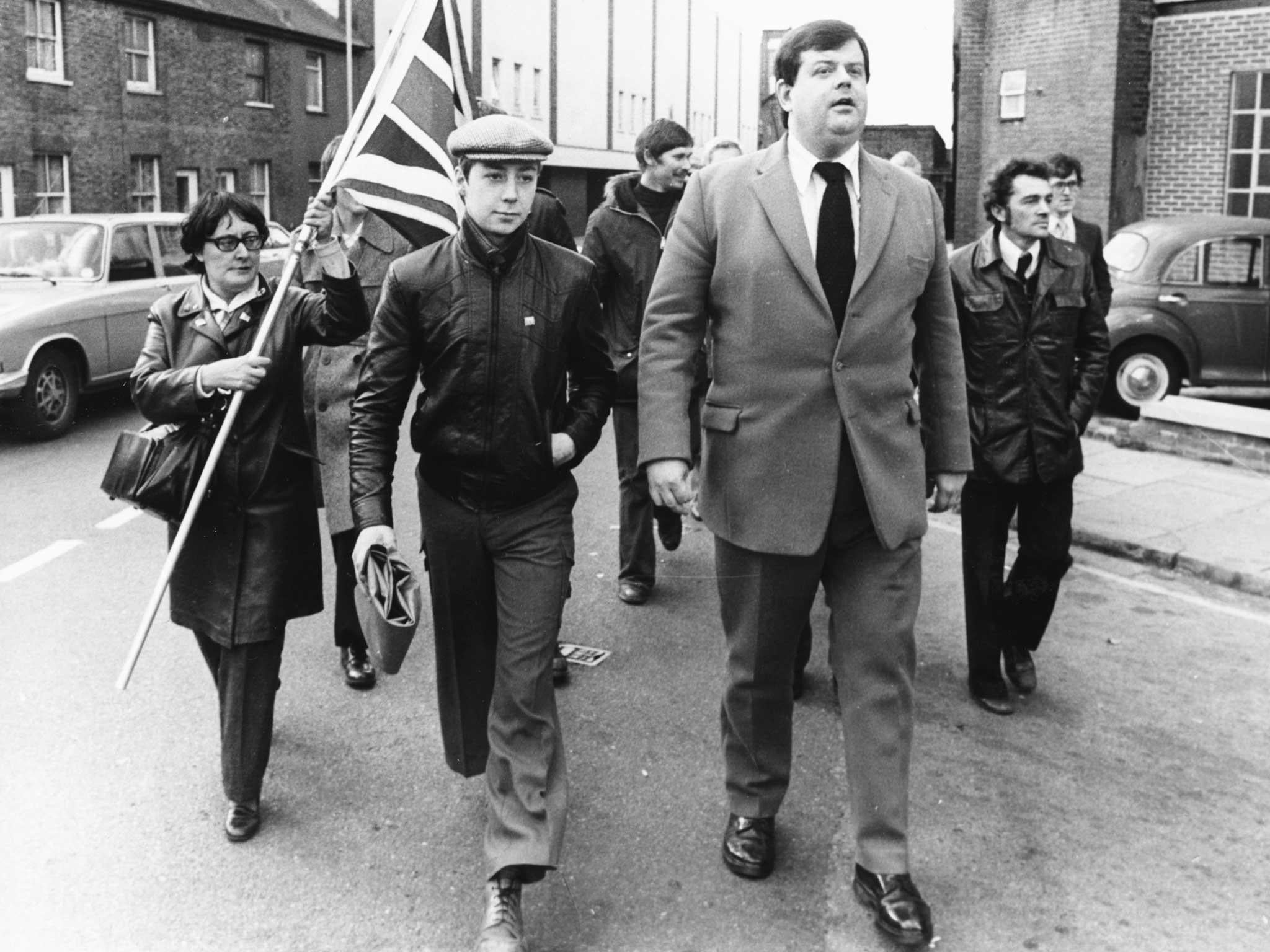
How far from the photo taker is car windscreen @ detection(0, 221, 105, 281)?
1234 centimetres

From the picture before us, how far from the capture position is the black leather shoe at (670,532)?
723 cm

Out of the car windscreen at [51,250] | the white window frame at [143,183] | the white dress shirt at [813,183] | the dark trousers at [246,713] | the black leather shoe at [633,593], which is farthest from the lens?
the white window frame at [143,183]

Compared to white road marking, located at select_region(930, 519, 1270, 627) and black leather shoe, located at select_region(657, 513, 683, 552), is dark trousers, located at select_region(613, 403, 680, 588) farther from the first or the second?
white road marking, located at select_region(930, 519, 1270, 627)

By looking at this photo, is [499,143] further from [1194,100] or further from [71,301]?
[1194,100]

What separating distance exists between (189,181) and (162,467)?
2890cm

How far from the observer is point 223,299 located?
4289 millimetres

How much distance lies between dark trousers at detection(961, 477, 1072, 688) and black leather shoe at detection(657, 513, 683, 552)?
2.15 m

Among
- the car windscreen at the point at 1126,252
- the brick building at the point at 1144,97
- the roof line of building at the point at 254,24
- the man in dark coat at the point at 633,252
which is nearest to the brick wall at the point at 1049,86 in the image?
the brick building at the point at 1144,97

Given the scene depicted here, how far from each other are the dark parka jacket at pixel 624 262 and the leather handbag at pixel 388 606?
9.85 feet

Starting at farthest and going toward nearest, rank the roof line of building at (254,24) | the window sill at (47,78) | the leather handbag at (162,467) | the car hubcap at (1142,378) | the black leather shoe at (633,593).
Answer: the roof line of building at (254,24) < the window sill at (47,78) < the car hubcap at (1142,378) < the black leather shoe at (633,593) < the leather handbag at (162,467)

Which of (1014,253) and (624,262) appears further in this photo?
(624,262)

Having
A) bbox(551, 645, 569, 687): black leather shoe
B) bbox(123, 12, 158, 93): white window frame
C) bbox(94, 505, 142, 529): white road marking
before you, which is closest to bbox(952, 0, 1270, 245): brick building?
bbox(94, 505, 142, 529): white road marking

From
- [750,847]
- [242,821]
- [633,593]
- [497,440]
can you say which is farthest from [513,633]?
[633,593]

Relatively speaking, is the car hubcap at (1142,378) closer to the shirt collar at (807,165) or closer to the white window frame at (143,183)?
the shirt collar at (807,165)
